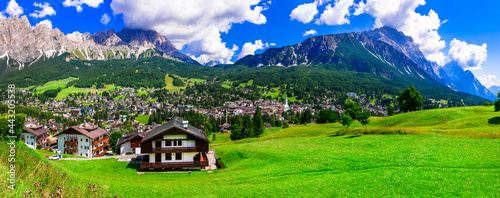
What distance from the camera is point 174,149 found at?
1390 inches

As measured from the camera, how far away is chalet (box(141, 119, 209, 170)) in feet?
112

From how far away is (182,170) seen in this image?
3403 cm

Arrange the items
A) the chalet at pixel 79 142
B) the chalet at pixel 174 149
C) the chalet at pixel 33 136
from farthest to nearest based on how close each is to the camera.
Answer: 1. the chalet at pixel 33 136
2. the chalet at pixel 79 142
3. the chalet at pixel 174 149

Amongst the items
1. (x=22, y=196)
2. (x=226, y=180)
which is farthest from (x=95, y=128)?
(x=22, y=196)

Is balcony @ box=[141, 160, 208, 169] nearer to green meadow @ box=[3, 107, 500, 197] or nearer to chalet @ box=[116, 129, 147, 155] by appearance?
green meadow @ box=[3, 107, 500, 197]

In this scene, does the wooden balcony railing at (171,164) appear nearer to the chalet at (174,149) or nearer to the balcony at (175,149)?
the chalet at (174,149)

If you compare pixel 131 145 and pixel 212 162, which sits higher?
pixel 131 145

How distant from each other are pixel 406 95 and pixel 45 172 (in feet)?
323

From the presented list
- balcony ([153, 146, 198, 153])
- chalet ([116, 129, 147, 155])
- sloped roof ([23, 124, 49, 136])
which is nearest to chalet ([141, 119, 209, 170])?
balcony ([153, 146, 198, 153])

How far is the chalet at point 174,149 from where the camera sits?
34.1m

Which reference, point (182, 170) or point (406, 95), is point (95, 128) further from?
point (406, 95)

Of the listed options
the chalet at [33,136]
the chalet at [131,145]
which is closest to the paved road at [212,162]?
the chalet at [131,145]

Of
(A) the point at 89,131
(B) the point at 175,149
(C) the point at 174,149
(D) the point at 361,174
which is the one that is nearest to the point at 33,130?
(A) the point at 89,131

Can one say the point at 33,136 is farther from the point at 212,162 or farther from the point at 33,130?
the point at 212,162
